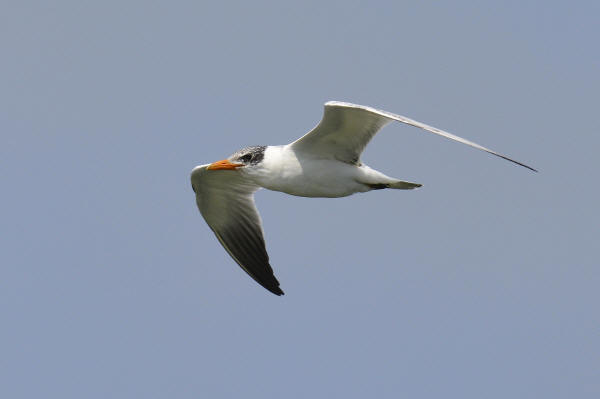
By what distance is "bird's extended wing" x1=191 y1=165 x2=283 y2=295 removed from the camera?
55.7 feet

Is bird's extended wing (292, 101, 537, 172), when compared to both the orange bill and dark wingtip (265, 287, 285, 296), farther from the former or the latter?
dark wingtip (265, 287, 285, 296)

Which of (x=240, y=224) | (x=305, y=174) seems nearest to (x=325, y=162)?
(x=305, y=174)

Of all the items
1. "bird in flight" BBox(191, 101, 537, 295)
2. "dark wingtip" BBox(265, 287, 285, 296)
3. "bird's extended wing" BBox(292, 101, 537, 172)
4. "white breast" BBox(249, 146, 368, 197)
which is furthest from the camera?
"dark wingtip" BBox(265, 287, 285, 296)

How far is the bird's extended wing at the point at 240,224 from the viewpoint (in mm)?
16984

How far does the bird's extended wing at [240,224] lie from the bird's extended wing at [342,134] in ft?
9.27

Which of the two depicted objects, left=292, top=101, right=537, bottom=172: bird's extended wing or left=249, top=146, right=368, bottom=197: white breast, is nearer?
left=292, top=101, right=537, bottom=172: bird's extended wing

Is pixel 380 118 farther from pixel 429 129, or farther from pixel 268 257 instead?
pixel 268 257

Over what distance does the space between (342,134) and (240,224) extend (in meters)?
3.67

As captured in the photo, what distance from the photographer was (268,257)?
56.1 feet

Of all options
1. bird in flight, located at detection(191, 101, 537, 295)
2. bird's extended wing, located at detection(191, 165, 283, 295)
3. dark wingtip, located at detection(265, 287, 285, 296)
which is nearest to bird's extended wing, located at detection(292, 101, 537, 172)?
bird in flight, located at detection(191, 101, 537, 295)

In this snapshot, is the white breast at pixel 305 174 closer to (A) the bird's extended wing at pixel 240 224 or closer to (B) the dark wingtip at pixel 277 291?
(A) the bird's extended wing at pixel 240 224

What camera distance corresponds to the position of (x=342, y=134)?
14.2 m

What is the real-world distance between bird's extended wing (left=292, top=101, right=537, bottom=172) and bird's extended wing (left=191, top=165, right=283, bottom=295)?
2.82 metres

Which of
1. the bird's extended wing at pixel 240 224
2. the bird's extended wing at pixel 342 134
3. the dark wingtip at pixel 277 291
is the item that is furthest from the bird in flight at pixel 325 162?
the dark wingtip at pixel 277 291
